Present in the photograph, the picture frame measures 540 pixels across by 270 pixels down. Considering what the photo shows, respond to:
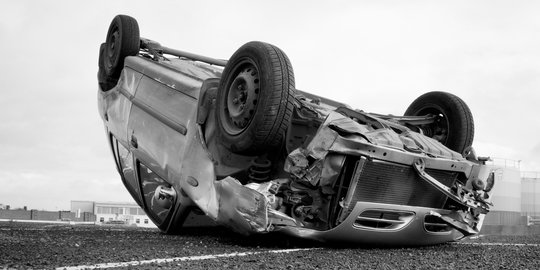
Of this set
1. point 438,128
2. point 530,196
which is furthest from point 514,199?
point 438,128

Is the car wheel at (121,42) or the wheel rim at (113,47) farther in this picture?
the wheel rim at (113,47)

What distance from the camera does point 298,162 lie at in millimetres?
5336

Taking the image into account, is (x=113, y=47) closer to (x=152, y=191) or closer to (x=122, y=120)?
(x=122, y=120)

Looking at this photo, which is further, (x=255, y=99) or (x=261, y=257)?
(x=255, y=99)

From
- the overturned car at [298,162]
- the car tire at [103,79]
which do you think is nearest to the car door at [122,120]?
the car tire at [103,79]

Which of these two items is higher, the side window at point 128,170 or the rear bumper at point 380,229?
the rear bumper at point 380,229

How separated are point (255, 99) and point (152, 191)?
2.72 meters

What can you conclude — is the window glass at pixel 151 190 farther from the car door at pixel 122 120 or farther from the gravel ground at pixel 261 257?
the gravel ground at pixel 261 257

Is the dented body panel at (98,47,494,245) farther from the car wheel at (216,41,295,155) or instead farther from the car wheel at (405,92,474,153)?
the car wheel at (405,92,474,153)

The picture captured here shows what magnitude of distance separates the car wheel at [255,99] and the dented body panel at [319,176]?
0.27 metres

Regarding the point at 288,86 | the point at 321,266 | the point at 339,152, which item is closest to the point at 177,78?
the point at 288,86

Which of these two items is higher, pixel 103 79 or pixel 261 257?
pixel 103 79

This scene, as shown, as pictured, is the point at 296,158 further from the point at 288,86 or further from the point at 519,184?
the point at 519,184

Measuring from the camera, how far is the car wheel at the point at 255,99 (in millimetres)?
5309
